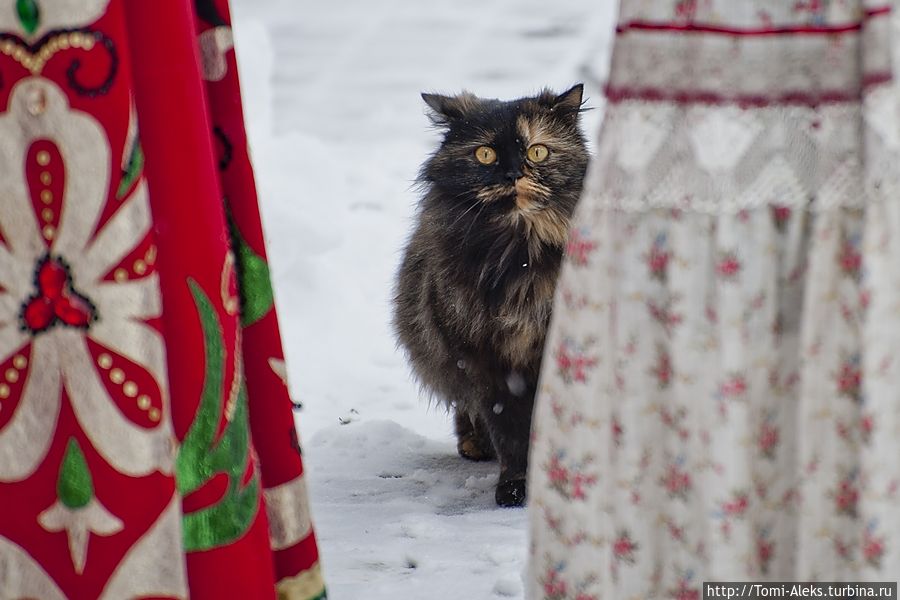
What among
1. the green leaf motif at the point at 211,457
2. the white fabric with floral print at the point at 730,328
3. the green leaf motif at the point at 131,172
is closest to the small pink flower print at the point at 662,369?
the white fabric with floral print at the point at 730,328

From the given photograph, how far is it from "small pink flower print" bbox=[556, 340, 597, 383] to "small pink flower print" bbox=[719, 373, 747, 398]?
0.16 meters

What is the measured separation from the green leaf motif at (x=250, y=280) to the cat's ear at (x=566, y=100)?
1449 mm

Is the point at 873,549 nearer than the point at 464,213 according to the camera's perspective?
Yes

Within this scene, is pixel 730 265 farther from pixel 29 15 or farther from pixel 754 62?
pixel 29 15

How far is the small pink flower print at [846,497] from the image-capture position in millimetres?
1264

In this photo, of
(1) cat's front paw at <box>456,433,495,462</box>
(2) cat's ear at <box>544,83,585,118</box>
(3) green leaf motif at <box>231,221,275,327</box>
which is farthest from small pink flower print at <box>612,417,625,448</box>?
(1) cat's front paw at <box>456,433,495,462</box>

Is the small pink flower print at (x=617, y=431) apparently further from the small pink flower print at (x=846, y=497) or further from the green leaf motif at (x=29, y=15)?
the green leaf motif at (x=29, y=15)

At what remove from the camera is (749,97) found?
1.26 metres

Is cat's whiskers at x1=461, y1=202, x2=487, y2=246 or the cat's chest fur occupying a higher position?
cat's whiskers at x1=461, y1=202, x2=487, y2=246

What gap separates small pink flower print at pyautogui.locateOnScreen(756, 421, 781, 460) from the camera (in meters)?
1.30

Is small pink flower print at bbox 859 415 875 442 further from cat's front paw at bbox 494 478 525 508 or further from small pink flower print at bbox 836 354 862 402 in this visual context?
cat's front paw at bbox 494 478 525 508

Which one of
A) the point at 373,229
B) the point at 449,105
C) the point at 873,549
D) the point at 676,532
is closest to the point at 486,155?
the point at 449,105

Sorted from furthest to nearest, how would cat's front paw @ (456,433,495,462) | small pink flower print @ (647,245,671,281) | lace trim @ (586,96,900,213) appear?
1. cat's front paw @ (456,433,495,462)
2. small pink flower print @ (647,245,671,281)
3. lace trim @ (586,96,900,213)

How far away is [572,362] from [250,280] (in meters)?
0.45
